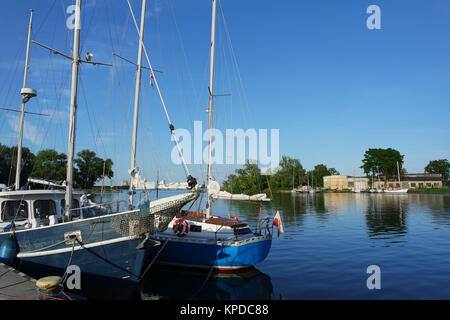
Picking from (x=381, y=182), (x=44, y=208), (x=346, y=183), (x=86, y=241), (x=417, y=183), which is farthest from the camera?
(x=346, y=183)

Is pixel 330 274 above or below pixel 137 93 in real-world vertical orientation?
below

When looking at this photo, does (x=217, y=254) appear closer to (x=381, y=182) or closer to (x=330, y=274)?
(x=330, y=274)

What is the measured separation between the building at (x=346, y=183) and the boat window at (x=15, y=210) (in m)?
146

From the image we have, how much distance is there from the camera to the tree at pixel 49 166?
64750mm

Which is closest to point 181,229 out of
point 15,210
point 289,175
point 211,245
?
point 211,245

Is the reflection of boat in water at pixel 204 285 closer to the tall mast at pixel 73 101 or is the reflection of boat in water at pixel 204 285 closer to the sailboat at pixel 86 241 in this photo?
the sailboat at pixel 86 241

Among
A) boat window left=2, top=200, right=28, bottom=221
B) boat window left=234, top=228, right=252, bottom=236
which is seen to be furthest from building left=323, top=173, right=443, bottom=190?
boat window left=2, top=200, right=28, bottom=221

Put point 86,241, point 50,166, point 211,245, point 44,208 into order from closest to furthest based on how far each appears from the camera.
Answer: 1. point 86,241
2. point 44,208
3. point 211,245
4. point 50,166

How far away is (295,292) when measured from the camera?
13.5m

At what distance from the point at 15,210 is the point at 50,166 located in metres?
60.9

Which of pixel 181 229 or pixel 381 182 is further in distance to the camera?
pixel 381 182

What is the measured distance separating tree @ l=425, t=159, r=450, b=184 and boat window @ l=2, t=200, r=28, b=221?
8044 inches

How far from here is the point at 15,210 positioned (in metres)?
14.5
